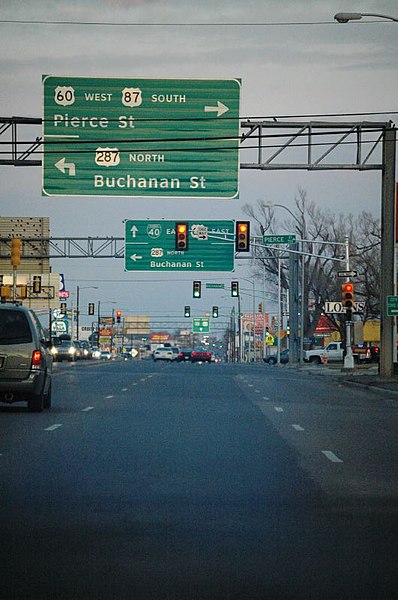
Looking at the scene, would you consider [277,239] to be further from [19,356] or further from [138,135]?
[19,356]

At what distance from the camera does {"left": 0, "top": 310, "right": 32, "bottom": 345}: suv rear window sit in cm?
2438

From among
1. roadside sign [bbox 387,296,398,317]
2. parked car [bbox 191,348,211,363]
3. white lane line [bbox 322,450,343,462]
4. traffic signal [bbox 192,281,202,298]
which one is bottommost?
parked car [bbox 191,348,211,363]

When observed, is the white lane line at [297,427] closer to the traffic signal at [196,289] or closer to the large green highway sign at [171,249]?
the large green highway sign at [171,249]

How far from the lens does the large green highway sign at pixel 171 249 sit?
226 ft

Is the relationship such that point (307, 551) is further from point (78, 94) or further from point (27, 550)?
point (78, 94)

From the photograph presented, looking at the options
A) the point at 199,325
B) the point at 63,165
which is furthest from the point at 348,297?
the point at 199,325

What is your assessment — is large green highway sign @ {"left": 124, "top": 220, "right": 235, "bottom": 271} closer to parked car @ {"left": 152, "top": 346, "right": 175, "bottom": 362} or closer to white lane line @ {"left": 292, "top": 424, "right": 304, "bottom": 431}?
white lane line @ {"left": 292, "top": 424, "right": 304, "bottom": 431}

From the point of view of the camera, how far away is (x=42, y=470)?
14.4m

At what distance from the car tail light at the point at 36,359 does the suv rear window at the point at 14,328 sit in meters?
0.27

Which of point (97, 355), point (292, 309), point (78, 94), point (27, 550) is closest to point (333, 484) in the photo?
point (27, 550)

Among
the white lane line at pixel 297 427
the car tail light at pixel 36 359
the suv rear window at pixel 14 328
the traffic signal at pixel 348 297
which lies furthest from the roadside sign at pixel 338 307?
the white lane line at pixel 297 427

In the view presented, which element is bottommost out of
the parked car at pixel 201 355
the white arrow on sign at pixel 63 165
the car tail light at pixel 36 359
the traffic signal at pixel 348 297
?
the parked car at pixel 201 355

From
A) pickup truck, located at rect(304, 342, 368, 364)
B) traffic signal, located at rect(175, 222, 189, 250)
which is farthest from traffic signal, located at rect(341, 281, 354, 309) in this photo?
pickup truck, located at rect(304, 342, 368, 364)

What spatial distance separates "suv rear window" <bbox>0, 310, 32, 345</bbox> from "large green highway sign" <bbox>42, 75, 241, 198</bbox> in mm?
15929
